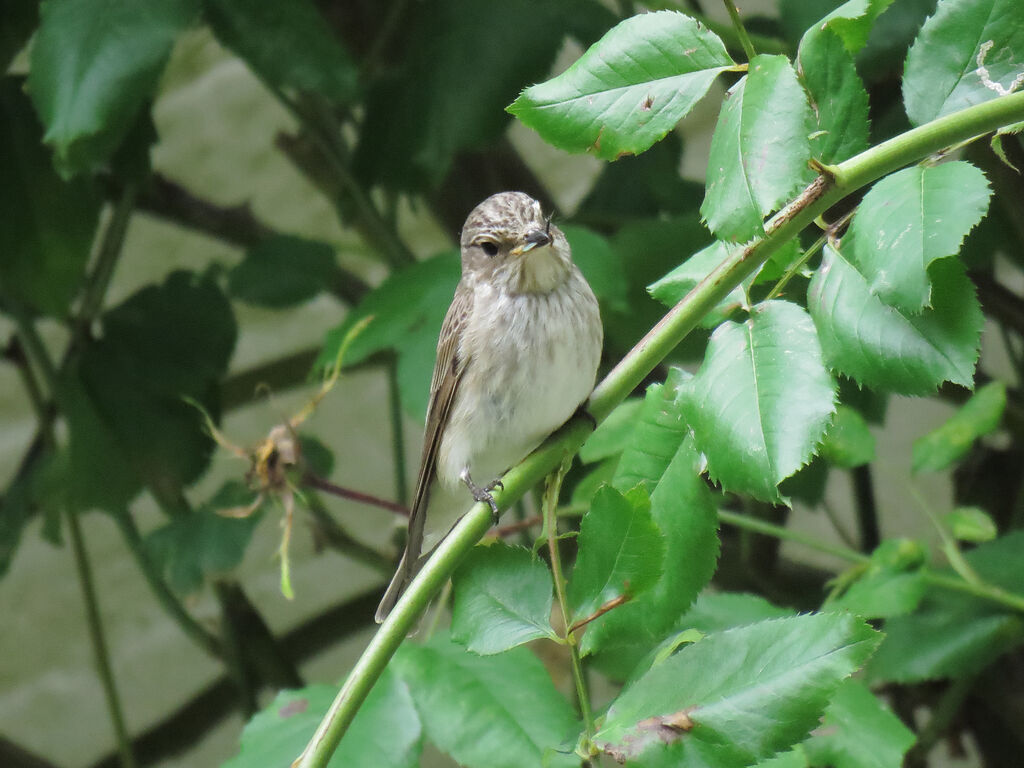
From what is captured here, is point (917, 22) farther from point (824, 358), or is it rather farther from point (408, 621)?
point (408, 621)

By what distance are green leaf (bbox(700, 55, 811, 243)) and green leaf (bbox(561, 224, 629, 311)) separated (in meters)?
0.80

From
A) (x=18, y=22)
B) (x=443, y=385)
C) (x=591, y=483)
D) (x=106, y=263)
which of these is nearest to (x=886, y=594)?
(x=591, y=483)

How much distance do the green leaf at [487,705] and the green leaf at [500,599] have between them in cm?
28

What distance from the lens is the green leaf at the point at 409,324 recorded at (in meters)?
1.54

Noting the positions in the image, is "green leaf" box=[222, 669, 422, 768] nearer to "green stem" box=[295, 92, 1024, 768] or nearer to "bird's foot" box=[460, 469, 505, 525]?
"bird's foot" box=[460, 469, 505, 525]

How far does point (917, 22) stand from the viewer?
1.52 metres

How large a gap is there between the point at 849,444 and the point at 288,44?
913 mm

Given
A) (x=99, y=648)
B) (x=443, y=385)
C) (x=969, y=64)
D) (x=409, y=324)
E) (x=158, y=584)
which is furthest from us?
(x=99, y=648)

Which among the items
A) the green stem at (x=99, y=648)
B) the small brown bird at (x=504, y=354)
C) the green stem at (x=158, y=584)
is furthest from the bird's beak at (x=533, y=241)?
the green stem at (x=99, y=648)

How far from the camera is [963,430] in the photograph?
1355 mm

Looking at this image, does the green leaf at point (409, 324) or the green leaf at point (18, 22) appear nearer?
the green leaf at point (409, 324)

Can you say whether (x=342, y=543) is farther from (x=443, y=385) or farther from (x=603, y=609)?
(x=603, y=609)

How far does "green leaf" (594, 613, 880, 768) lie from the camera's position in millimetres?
692

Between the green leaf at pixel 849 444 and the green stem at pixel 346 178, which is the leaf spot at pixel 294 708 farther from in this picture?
the green stem at pixel 346 178
